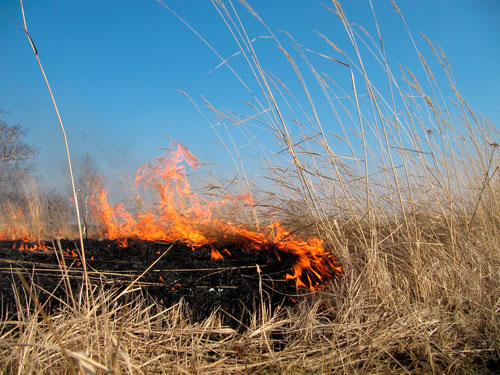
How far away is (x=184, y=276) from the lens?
1.78 m

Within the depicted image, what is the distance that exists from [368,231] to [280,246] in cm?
65

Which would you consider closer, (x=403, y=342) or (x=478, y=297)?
(x=403, y=342)

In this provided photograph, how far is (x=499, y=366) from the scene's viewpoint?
129 centimetres

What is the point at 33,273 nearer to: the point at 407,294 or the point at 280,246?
the point at 280,246

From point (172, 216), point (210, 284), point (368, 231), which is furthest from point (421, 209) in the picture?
point (172, 216)

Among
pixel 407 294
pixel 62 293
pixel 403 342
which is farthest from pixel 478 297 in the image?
pixel 62 293

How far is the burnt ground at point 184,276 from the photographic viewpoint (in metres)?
1.66

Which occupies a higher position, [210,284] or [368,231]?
[368,231]

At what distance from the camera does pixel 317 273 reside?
1888 millimetres

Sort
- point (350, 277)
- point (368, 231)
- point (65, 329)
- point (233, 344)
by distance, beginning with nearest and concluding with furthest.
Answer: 1. point (65, 329)
2. point (233, 344)
3. point (350, 277)
4. point (368, 231)

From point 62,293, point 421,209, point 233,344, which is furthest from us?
point 421,209

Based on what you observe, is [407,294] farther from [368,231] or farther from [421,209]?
[421,209]

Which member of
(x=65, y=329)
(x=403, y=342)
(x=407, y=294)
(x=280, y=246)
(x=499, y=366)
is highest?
(x=280, y=246)

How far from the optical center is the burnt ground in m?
1.66
